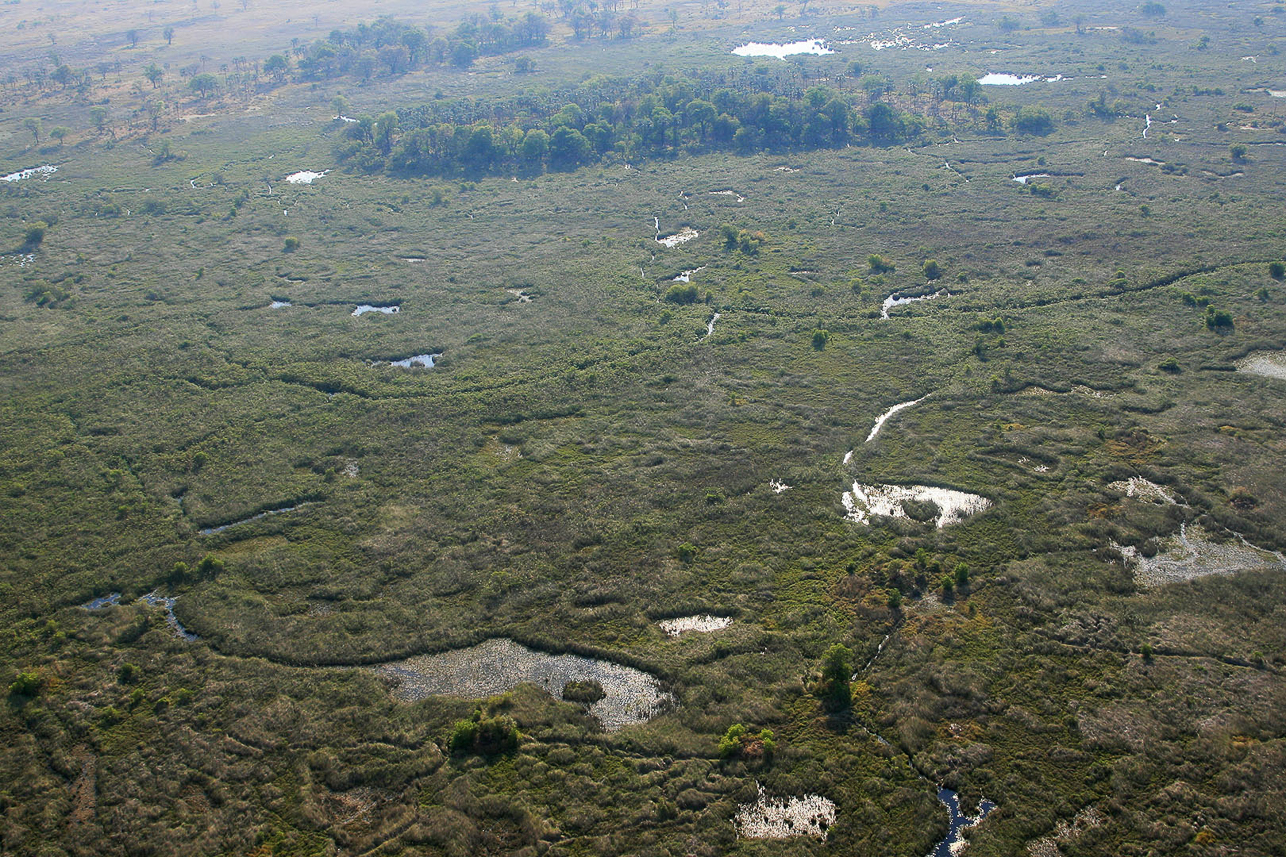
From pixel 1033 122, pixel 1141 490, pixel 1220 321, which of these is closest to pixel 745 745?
pixel 1141 490

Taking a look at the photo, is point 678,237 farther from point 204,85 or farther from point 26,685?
point 204,85

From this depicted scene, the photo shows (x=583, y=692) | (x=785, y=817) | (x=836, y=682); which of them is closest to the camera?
(x=785, y=817)

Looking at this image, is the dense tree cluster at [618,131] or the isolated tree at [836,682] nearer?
the isolated tree at [836,682]

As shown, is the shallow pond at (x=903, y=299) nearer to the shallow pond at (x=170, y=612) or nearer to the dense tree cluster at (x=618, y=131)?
the dense tree cluster at (x=618, y=131)

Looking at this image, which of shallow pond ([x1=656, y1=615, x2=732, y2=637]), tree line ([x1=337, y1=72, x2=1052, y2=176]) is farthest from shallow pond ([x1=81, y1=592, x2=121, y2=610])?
tree line ([x1=337, y1=72, x2=1052, y2=176])

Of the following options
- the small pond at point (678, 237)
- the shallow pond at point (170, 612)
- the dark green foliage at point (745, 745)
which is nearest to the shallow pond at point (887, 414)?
the dark green foliage at point (745, 745)

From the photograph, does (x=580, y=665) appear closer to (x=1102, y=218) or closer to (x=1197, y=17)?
(x=1102, y=218)

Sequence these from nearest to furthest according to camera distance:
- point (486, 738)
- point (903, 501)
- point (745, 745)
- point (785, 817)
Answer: point (785, 817), point (745, 745), point (486, 738), point (903, 501)
